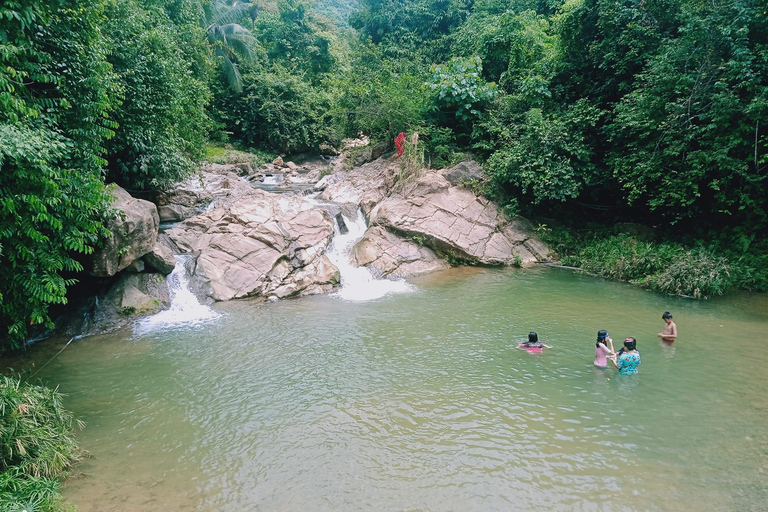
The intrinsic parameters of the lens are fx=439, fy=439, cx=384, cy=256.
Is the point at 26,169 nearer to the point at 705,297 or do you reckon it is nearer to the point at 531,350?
the point at 531,350

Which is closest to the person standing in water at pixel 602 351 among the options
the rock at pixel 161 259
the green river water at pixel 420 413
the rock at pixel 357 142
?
the green river water at pixel 420 413

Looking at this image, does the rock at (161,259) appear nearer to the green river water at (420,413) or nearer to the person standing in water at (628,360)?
the green river water at (420,413)

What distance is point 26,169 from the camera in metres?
6.07

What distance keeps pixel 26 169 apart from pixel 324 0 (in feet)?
218

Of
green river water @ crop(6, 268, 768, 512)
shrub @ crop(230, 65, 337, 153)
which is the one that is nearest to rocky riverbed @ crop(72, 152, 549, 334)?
green river water @ crop(6, 268, 768, 512)

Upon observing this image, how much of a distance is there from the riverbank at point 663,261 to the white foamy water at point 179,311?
1184 cm

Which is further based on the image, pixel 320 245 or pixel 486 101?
pixel 486 101

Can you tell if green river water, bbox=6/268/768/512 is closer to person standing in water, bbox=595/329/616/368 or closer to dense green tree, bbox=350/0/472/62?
person standing in water, bbox=595/329/616/368

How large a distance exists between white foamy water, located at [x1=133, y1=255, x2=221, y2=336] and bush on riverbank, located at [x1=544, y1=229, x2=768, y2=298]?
11837 millimetres

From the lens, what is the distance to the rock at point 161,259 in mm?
11672

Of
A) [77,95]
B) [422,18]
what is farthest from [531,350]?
[422,18]

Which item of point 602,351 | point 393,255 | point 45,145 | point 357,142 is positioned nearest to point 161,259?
point 45,145

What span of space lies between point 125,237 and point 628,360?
10860mm

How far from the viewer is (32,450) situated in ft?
17.0
